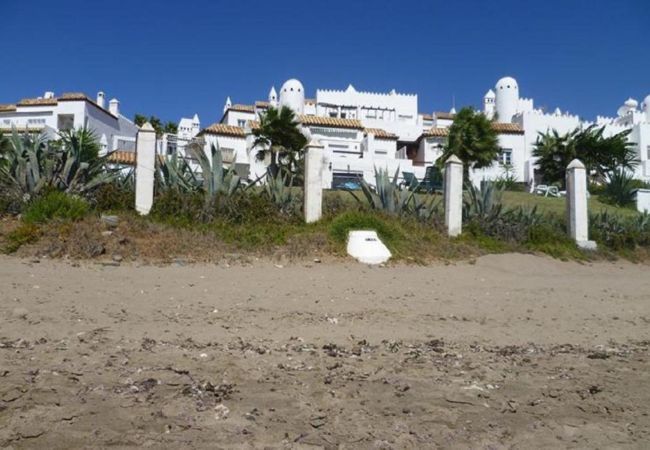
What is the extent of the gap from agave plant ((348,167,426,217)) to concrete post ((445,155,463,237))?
0.64 metres

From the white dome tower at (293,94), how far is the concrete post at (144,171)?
4164cm

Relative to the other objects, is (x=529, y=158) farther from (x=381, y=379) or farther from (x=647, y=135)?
(x=381, y=379)

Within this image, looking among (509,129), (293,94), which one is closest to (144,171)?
(509,129)

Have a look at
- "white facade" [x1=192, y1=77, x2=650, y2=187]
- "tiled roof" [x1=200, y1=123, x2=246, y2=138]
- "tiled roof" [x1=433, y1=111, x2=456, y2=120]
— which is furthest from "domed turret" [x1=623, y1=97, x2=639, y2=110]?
"tiled roof" [x1=200, y1=123, x2=246, y2=138]

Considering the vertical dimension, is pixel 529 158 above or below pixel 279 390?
above

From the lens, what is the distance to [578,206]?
41.7 feet

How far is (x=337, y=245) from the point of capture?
32.4 ft

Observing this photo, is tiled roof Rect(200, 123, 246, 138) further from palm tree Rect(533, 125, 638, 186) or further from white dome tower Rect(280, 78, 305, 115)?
palm tree Rect(533, 125, 638, 186)

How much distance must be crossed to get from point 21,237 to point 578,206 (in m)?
12.8

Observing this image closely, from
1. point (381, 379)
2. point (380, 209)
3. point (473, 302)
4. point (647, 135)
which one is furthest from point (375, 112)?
point (381, 379)

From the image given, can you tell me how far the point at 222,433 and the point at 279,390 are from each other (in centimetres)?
70

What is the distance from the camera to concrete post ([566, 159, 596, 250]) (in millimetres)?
12641

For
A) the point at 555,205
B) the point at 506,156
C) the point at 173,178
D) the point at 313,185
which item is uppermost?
the point at 506,156

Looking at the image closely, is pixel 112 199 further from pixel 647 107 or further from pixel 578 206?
pixel 647 107
